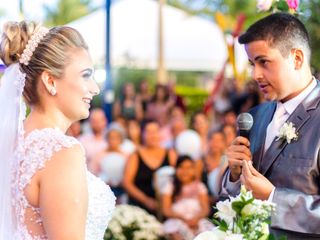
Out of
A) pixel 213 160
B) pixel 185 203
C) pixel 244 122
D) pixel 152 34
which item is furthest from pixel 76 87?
pixel 152 34

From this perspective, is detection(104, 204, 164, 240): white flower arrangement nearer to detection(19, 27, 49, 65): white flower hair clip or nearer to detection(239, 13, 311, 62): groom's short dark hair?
detection(239, 13, 311, 62): groom's short dark hair

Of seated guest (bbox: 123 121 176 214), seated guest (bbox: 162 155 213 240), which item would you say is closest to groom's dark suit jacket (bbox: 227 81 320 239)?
seated guest (bbox: 162 155 213 240)

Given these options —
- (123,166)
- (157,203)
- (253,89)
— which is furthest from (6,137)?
(253,89)

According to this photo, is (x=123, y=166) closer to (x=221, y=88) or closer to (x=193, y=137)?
(x=193, y=137)

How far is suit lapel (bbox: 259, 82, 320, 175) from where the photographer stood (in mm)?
3572

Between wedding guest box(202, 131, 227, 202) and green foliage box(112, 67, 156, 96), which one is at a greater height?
wedding guest box(202, 131, 227, 202)

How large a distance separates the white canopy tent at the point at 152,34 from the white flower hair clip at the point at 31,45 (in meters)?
11.1

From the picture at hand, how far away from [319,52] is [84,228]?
31.2ft

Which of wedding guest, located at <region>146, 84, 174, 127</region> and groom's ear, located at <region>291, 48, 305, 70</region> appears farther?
wedding guest, located at <region>146, 84, 174, 127</region>

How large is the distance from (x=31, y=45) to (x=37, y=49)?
0.04 meters

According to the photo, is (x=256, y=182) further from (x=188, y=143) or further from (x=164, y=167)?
(x=188, y=143)

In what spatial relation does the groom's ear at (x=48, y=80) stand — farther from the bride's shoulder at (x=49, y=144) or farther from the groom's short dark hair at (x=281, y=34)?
the groom's short dark hair at (x=281, y=34)

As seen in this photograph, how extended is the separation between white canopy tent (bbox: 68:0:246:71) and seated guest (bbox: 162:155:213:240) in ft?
24.4

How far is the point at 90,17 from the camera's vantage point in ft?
47.6
